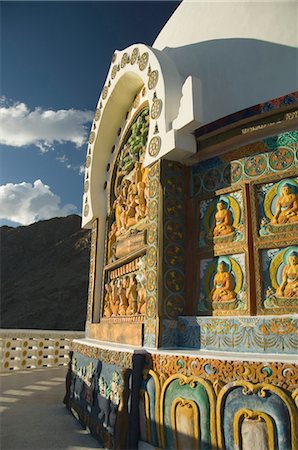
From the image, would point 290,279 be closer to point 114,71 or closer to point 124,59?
point 124,59

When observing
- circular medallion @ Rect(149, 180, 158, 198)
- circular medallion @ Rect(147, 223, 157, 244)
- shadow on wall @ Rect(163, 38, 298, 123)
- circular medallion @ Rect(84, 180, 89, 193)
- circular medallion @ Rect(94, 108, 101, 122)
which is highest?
circular medallion @ Rect(94, 108, 101, 122)

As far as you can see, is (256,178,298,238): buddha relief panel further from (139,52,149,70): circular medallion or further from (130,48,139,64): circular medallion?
(130,48,139,64): circular medallion

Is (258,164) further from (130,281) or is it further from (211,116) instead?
(130,281)

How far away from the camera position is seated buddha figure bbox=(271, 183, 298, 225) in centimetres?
343

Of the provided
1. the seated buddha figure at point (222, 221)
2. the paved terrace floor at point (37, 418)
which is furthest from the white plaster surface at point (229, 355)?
the paved terrace floor at point (37, 418)

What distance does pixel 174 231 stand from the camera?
412 centimetres

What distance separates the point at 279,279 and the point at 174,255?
1.16m

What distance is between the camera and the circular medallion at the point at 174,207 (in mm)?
4149

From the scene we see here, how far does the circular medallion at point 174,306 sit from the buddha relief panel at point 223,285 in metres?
0.20

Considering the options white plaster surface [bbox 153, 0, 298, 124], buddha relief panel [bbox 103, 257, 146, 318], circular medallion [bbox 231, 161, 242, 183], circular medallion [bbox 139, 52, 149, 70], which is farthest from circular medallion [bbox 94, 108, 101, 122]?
circular medallion [bbox 231, 161, 242, 183]

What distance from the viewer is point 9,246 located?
37781mm

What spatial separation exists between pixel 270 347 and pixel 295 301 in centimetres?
46

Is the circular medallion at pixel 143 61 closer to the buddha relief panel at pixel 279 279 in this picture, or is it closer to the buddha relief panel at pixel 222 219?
the buddha relief panel at pixel 222 219

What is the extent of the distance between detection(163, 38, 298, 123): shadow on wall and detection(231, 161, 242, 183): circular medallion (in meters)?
0.73
